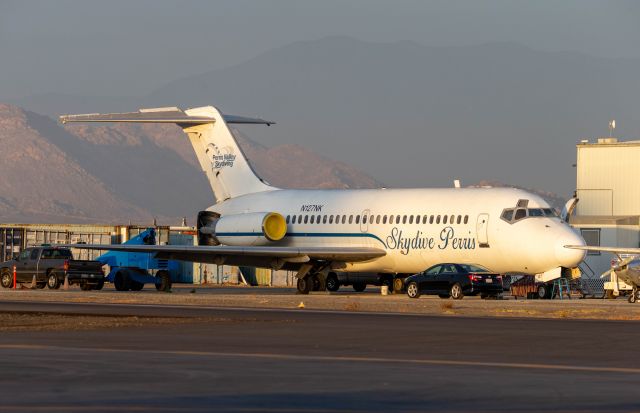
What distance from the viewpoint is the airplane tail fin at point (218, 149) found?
196 ft

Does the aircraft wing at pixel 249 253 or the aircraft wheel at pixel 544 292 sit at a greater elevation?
the aircraft wing at pixel 249 253

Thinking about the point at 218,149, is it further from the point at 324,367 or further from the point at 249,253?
the point at 324,367

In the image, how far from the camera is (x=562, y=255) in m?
46.5

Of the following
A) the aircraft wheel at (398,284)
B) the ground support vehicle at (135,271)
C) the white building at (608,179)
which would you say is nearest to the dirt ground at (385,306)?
the aircraft wheel at (398,284)

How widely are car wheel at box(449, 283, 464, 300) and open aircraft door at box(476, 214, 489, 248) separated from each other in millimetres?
2785

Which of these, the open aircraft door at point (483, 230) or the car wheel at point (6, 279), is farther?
the car wheel at point (6, 279)

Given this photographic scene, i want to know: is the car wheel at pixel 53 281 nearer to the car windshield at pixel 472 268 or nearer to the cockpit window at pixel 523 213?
the car windshield at pixel 472 268

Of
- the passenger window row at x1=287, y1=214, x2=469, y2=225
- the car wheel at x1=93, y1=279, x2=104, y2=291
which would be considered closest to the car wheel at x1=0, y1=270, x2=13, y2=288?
the car wheel at x1=93, y1=279, x2=104, y2=291

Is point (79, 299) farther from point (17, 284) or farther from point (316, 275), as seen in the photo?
point (17, 284)

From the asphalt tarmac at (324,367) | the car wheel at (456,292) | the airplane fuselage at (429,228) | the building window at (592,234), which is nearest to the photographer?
the asphalt tarmac at (324,367)

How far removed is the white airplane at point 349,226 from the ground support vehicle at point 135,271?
276 cm

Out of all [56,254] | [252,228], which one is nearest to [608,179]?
[252,228]

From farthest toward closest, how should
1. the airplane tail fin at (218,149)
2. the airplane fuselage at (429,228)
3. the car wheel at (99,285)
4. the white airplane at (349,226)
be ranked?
1. the airplane tail fin at (218,149)
2. the car wheel at (99,285)
3. the white airplane at (349,226)
4. the airplane fuselage at (429,228)

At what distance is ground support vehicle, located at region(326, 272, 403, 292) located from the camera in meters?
54.3
